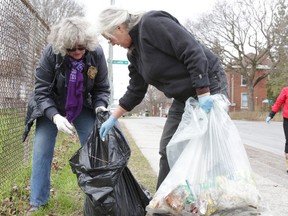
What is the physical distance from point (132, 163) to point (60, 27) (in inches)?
132

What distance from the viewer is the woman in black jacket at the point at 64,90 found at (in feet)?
10.6

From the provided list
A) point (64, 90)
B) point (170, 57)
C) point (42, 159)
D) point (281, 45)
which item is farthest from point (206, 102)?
point (281, 45)

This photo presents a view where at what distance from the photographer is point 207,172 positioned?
107 inches

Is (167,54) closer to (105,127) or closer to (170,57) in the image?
(170,57)

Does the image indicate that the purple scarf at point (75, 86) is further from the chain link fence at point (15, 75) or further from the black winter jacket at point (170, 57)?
the chain link fence at point (15, 75)

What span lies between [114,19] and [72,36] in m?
0.48

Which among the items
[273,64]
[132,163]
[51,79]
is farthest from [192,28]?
[51,79]

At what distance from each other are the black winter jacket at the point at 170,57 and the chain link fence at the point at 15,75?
1409 millimetres

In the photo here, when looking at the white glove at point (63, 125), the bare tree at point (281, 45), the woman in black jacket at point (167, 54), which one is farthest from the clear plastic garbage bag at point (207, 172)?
the bare tree at point (281, 45)

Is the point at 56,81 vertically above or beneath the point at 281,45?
beneath

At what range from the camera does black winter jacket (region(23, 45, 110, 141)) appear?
3359 mm

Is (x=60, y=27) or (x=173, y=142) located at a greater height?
(x=60, y=27)

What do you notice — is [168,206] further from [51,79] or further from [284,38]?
[284,38]

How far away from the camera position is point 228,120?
113 inches
